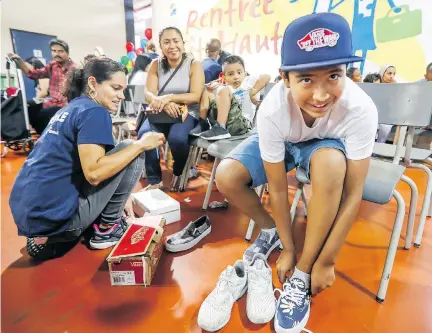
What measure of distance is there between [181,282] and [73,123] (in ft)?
2.37

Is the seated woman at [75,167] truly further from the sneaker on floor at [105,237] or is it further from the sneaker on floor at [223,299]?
the sneaker on floor at [223,299]

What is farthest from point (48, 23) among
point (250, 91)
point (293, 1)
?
point (250, 91)

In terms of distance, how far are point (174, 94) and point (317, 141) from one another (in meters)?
1.19

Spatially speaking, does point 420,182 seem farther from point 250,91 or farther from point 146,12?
point 146,12

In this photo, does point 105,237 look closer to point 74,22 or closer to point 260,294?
point 260,294

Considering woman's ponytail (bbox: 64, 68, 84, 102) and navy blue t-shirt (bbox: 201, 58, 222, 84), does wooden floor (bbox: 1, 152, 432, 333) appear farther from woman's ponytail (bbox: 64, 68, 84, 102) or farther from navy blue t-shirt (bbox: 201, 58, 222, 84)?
navy blue t-shirt (bbox: 201, 58, 222, 84)

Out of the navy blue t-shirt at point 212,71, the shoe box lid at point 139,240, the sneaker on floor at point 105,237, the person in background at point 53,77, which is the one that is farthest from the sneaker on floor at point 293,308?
the person in background at point 53,77

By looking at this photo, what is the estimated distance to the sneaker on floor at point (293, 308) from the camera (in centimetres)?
76

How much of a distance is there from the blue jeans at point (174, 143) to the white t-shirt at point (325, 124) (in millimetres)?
879

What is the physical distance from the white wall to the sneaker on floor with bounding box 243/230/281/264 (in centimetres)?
652

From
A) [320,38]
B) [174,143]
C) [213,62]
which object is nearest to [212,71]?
[213,62]

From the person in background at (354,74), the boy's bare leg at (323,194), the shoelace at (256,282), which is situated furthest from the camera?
the person in background at (354,74)

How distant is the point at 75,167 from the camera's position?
1032 millimetres

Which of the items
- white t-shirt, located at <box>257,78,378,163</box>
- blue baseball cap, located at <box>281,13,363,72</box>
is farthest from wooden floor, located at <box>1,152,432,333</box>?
→ blue baseball cap, located at <box>281,13,363,72</box>
